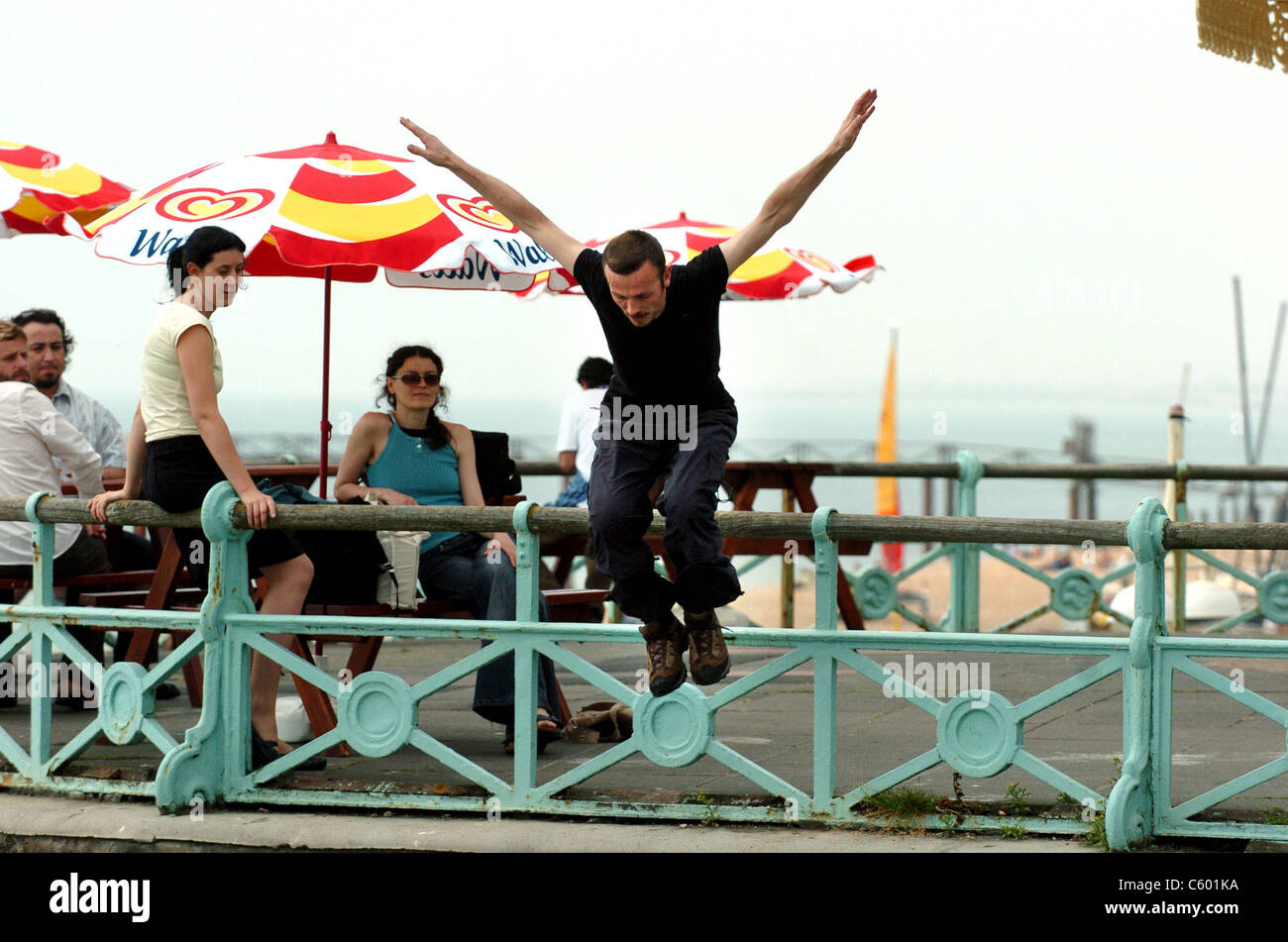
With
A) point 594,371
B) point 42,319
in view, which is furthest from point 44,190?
point 594,371

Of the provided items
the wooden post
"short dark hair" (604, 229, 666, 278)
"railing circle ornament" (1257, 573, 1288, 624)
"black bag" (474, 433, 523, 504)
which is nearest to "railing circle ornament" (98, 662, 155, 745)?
"black bag" (474, 433, 523, 504)

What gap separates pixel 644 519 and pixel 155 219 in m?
2.73

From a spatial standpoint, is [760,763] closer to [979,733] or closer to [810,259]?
[979,733]

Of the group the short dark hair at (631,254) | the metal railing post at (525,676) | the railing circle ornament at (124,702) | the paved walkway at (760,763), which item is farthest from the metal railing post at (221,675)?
the short dark hair at (631,254)

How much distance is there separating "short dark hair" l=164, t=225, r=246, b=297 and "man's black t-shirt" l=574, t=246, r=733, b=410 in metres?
1.55

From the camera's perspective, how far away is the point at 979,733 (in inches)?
197

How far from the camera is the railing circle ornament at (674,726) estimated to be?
523 cm

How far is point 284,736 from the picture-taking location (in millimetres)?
6582

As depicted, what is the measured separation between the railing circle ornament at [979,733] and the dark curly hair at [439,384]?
277 centimetres

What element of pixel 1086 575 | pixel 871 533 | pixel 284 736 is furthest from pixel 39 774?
pixel 1086 575

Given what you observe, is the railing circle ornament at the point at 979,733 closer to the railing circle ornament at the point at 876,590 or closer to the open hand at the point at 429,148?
the open hand at the point at 429,148

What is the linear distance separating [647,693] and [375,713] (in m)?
0.92
